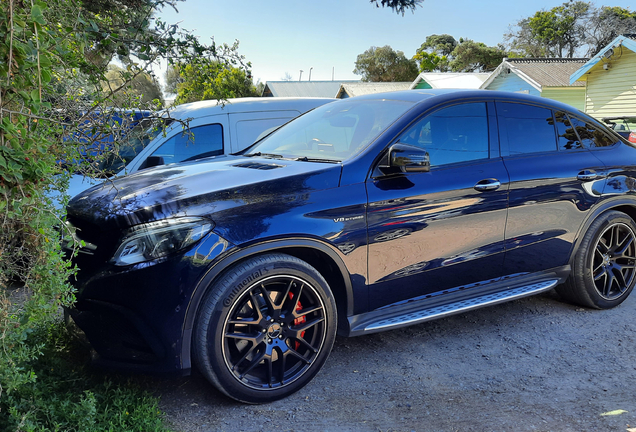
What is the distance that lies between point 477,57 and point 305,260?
64029mm

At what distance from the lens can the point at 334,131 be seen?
4.03m

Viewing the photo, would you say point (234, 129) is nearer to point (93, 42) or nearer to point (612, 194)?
point (93, 42)

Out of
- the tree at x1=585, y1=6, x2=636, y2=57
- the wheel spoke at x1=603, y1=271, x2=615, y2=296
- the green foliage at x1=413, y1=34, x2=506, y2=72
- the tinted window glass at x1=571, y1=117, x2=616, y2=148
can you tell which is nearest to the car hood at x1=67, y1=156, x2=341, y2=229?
the tinted window glass at x1=571, y1=117, x2=616, y2=148

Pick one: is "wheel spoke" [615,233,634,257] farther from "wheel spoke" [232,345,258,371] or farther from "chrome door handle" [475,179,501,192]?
"wheel spoke" [232,345,258,371]

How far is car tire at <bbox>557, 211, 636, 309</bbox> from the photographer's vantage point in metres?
4.51

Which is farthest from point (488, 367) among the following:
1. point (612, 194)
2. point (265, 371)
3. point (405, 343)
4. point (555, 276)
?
point (612, 194)

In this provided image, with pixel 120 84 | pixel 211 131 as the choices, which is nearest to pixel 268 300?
pixel 120 84

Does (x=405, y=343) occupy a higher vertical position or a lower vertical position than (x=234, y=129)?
lower

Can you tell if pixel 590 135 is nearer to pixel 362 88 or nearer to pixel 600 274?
pixel 600 274

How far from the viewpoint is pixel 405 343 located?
4.06 meters

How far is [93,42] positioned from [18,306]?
63.6 inches

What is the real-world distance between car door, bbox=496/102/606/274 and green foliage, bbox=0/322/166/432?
2752mm

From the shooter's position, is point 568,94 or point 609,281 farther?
point 568,94

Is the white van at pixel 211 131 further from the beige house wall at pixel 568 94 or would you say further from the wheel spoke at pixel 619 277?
the beige house wall at pixel 568 94
